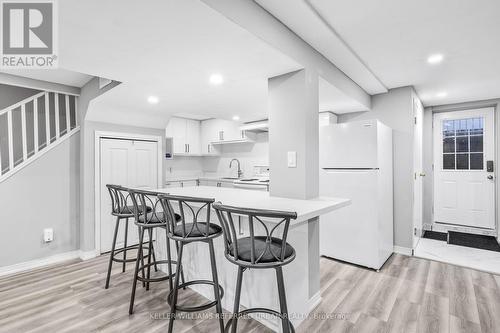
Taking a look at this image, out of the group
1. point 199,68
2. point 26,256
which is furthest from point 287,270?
point 26,256

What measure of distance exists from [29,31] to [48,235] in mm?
2569

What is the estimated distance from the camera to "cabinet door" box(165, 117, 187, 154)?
17.3 ft

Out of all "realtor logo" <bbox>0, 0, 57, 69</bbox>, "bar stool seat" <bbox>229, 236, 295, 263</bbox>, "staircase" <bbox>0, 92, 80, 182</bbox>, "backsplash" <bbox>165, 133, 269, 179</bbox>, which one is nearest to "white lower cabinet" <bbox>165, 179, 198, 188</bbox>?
"backsplash" <bbox>165, 133, 269, 179</bbox>

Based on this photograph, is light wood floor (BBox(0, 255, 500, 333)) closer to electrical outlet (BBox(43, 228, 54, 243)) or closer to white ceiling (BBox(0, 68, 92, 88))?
electrical outlet (BBox(43, 228, 54, 243))

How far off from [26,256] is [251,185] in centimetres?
307

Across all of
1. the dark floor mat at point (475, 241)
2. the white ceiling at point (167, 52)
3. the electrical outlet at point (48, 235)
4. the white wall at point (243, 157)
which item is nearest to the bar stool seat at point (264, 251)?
the white ceiling at point (167, 52)

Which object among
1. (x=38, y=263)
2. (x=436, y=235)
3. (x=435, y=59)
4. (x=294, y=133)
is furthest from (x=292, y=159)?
A: (x=436, y=235)

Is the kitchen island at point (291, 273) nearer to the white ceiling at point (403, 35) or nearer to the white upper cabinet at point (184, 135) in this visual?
the white ceiling at point (403, 35)

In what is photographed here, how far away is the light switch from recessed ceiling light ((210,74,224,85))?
957 millimetres

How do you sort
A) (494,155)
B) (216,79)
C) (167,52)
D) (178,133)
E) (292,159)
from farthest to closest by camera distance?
(178,133), (494,155), (216,79), (292,159), (167,52)

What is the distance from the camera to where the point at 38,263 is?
125 inches

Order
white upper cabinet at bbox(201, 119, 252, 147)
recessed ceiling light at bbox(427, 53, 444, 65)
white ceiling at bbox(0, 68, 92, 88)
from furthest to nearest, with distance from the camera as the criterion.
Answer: white upper cabinet at bbox(201, 119, 252, 147)
white ceiling at bbox(0, 68, 92, 88)
recessed ceiling light at bbox(427, 53, 444, 65)

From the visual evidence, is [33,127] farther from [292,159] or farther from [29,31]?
[292,159]

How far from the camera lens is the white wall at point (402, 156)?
3457 mm
